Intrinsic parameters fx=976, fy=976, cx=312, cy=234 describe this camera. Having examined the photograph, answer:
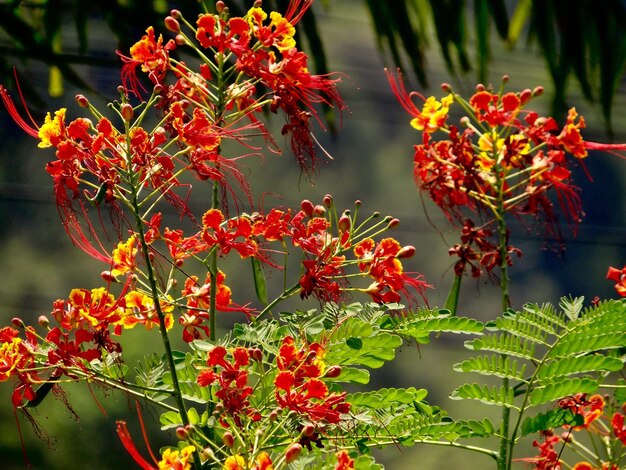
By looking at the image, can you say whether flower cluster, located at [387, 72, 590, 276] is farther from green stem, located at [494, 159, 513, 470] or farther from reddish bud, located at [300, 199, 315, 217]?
reddish bud, located at [300, 199, 315, 217]

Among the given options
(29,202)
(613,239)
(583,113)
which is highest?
(29,202)

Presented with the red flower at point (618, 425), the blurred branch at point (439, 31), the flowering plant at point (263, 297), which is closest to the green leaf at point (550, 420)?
the flowering plant at point (263, 297)

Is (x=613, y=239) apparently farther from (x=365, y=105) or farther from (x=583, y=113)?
(x=365, y=105)

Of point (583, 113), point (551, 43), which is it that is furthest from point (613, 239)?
point (551, 43)

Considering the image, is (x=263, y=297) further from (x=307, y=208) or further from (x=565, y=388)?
(x=565, y=388)

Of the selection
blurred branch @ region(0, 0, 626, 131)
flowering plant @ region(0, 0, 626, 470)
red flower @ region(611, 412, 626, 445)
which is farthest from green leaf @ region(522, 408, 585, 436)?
blurred branch @ region(0, 0, 626, 131)

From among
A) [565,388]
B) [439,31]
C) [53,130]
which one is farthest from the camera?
[439,31]

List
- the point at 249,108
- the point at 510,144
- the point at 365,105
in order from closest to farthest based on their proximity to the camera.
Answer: the point at 249,108
the point at 510,144
the point at 365,105

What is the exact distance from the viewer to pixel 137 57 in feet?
3.29

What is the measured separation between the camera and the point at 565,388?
110cm

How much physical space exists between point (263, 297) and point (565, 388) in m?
0.36

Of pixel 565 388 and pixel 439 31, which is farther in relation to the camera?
pixel 439 31

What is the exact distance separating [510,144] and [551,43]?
1600 millimetres

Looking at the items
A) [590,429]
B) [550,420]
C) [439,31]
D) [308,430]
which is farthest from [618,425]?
[439,31]
